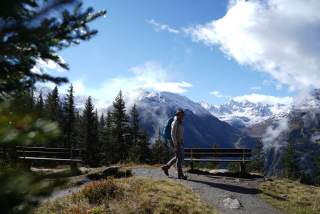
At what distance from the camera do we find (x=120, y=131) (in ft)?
194

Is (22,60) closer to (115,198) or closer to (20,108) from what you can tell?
(20,108)

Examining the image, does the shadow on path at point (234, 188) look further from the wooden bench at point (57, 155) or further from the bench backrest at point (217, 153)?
the wooden bench at point (57, 155)

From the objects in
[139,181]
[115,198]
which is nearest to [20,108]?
[115,198]

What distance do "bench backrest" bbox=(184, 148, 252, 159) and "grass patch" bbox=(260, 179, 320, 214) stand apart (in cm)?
297

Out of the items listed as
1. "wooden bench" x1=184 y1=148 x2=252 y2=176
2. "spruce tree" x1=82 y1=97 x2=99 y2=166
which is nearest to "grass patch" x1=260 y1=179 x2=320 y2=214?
"wooden bench" x1=184 y1=148 x2=252 y2=176

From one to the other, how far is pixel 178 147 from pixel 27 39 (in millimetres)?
16606

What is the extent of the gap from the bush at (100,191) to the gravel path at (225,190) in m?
3.26

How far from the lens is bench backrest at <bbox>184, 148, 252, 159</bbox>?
2358cm

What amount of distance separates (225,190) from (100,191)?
5.50m

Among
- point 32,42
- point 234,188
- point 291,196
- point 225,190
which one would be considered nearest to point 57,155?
point 234,188

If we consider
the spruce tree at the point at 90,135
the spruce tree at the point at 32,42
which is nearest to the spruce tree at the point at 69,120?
the spruce tree at the point at 90,135

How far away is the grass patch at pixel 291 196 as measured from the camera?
51.4 ft

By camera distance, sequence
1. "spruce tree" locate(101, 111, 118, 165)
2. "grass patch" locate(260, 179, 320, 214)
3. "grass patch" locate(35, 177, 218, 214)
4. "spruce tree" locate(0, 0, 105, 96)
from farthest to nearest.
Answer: "spruce tree" locate(101, 111, 118, 165), "grass patch" locate(260, 179, 320, 214), "grass patch" locate(35, 177, 218, 214), "spruce tree" locate(0, 0, 105, 96)

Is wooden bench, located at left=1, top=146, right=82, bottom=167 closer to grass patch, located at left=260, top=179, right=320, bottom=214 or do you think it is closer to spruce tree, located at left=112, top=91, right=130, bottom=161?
grass patch, located at left=260, top=179, right=320, bottom=214
